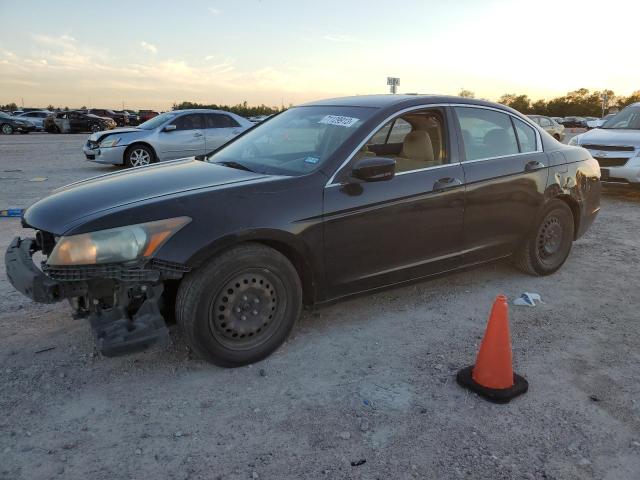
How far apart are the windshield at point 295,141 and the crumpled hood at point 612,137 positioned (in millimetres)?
7159

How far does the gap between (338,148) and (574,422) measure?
2.20 metres

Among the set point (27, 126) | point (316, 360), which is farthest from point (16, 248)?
point (27, 126)

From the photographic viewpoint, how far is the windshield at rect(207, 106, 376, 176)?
3.73 meters

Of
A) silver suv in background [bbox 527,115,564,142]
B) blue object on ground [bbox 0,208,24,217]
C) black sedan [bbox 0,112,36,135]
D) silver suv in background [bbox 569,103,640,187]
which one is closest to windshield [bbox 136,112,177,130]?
blue object on ground [bbox 0,208,24,217]

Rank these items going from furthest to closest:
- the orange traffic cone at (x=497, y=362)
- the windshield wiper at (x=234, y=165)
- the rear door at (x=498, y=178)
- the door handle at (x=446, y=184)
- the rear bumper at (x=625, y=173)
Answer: the rear bumper at (x=625, y=173), the rear door at (x=498, y=178), the door handle at (x=446, y=184), the windshield wiper at (x=234, y=165), the orange traffic cone at (x=497, y=362)

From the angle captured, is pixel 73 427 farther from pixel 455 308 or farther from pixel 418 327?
pixel 455 308

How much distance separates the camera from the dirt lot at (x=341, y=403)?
247cm

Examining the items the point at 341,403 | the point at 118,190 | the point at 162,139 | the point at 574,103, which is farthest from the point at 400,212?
the point at 574,103

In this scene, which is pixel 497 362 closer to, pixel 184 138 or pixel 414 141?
pixel 414 141

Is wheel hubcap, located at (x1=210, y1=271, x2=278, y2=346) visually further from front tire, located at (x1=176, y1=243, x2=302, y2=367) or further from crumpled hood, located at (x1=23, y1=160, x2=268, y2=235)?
crumpled hood, located at (x1=23, y1=160, x2=268, y2=235)

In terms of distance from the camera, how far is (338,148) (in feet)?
12.0

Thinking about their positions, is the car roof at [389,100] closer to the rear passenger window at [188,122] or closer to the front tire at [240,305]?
the front tire at [240,305]

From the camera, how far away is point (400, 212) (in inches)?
149

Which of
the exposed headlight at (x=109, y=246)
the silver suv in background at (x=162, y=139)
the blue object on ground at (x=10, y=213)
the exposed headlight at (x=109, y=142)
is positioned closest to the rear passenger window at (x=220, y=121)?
the silver suv in background at (x=162, y=139)
